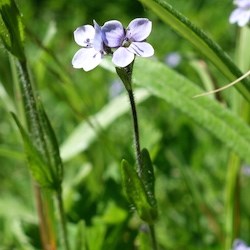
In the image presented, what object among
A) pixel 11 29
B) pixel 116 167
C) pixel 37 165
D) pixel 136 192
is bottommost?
pixel 136 192

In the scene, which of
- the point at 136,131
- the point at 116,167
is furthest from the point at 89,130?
the point at 136,131

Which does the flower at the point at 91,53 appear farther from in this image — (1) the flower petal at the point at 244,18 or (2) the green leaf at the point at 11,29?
(1) the flower petal at the point at 244,18

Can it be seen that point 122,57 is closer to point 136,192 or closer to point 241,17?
point 136,192

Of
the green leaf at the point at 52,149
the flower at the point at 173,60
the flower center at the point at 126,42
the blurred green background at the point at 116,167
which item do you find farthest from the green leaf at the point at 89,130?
the flower at the point at 173,60

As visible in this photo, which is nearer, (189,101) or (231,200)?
(189,101)

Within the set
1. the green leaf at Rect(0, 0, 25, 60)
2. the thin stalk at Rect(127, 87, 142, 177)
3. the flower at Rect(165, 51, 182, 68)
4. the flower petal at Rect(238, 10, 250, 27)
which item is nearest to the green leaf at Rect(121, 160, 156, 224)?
the thin stalk at Rect(127, 87, 142, 177)

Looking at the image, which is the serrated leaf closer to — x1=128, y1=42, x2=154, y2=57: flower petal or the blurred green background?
the blurred green background
